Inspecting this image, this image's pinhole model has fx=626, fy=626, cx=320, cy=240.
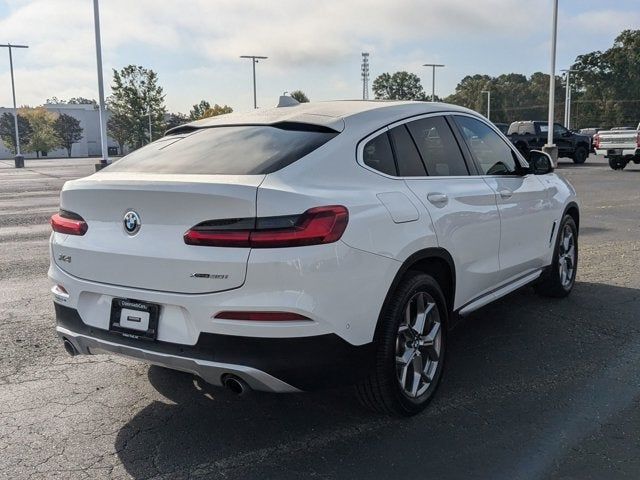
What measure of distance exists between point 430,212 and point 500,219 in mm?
1012

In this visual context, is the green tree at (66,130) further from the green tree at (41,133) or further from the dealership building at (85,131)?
the dealership building at (85,131)

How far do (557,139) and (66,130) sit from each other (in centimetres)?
8060

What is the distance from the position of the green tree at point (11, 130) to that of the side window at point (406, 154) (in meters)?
90.7

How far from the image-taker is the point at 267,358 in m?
2.84

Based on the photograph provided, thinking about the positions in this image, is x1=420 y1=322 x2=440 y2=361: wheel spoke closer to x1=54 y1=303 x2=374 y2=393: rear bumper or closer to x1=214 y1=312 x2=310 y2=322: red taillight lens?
x1=54 y1=303 x2=374 y2=393: rear bumper

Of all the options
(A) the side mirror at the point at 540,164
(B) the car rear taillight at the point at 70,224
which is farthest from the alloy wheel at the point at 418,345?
(A) the side mirror at the point at 540,164

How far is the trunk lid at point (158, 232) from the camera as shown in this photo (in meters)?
2.85

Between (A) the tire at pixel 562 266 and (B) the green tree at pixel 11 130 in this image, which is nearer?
(A) the tire at pixel 562 266

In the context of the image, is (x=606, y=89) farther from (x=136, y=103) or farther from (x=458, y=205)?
(x=458, y=205)

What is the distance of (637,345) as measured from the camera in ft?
15.2

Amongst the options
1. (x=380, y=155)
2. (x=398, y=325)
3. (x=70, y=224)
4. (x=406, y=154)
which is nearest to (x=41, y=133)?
(x=70, y=224)

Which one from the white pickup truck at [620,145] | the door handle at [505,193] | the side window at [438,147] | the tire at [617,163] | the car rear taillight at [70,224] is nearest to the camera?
the car rear taillight at [70,224]

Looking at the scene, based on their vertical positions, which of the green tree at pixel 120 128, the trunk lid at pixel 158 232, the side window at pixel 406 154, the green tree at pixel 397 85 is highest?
the green tree at pixel 397 85

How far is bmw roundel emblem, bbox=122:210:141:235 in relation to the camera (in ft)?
10.1
